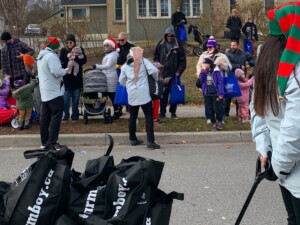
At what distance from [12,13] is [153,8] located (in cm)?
1827

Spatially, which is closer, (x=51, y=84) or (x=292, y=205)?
(x=292, y=205)

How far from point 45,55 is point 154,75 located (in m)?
1.84

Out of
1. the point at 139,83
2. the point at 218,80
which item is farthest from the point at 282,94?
the point at 218,80

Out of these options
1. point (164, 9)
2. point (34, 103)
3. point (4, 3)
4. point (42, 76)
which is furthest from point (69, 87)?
point (164, 9)

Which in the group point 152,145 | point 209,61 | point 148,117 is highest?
point 209,61

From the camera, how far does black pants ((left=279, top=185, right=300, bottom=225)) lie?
9.42 ft

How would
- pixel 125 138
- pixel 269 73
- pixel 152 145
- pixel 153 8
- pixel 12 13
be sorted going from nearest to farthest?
pixel 269 73 → pixel 152 145 → pixel 125 138 → pixel 12 13 → pixel 153 8

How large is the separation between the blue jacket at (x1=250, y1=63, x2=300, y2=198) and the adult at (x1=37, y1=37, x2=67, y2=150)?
5.56 meters

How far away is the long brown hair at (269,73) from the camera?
9.30ft

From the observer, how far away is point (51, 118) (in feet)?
27.8

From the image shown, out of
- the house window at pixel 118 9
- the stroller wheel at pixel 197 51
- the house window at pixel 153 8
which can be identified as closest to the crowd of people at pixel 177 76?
the stroller wheel at pixel 197 51

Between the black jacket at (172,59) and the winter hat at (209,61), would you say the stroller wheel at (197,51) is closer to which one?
the black jacket at (172,59)

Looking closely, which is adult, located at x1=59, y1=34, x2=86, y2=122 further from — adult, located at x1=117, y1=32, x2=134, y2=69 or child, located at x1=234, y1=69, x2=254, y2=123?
child, located at x1=234, y1=69, x2=254, y2=123

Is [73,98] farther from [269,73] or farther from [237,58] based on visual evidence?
[269,73]
